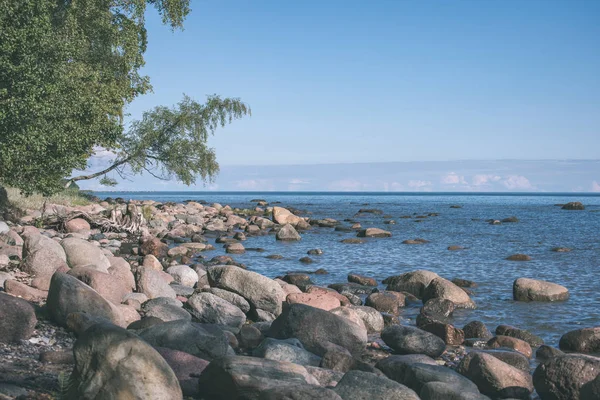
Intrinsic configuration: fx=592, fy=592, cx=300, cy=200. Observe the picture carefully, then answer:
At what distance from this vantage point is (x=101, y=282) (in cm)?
945

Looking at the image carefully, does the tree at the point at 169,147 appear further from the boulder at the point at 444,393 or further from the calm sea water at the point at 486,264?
the boulder at the point at 444,393

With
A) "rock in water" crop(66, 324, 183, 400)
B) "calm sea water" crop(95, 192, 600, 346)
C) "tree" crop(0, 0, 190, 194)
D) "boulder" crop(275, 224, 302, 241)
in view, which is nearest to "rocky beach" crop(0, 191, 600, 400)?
"rock in water" crop(66, 324, 183, 400)

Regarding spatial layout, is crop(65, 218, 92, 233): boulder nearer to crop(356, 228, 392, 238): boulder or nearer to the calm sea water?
the calm sea water

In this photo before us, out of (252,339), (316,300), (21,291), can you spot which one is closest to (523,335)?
(316,300)

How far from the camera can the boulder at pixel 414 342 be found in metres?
9.10

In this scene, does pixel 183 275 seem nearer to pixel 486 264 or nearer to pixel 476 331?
pixel 476 331

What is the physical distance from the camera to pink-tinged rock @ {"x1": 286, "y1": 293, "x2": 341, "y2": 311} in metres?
11.2

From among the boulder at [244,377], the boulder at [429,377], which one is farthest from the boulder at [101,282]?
the boulder at [429,377]

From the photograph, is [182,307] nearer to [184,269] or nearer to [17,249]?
[184,269]

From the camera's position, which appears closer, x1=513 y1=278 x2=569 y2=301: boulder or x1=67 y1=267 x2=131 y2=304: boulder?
x1=67 y1=267 x2=131 y2=304: boulder

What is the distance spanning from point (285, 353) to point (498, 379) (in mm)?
2699

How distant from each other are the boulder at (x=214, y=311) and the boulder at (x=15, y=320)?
3.27m

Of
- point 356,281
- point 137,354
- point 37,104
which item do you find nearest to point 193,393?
point 137,354

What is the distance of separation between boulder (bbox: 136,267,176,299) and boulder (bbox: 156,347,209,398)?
454cm
